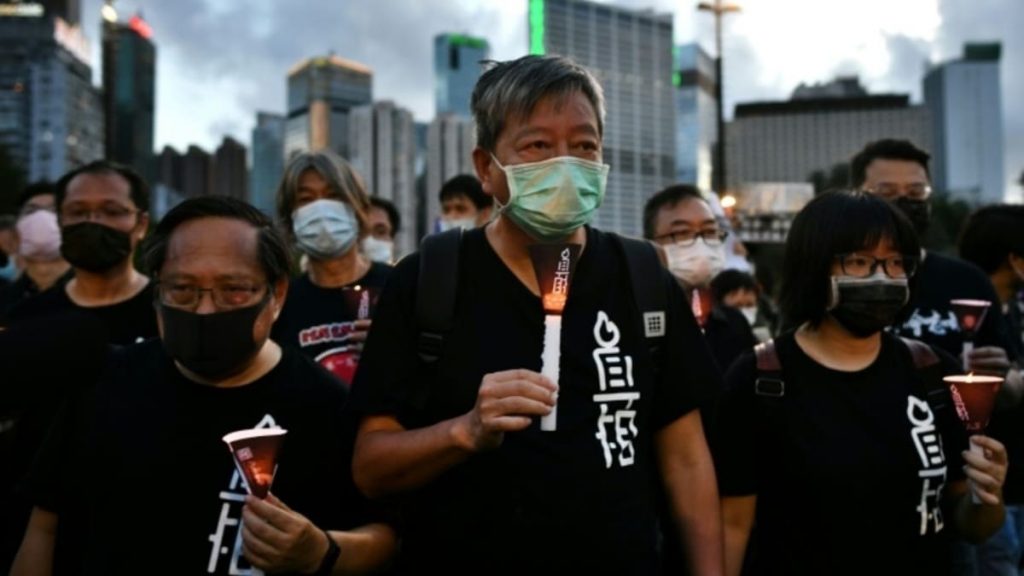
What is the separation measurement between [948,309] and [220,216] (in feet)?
9.95

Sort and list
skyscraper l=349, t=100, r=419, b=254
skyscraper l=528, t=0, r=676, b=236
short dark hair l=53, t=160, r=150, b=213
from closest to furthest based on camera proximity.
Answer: short dark hair l=53, t=160, r=150, b=213 → skyscraper l=528, t=0, r=676, b=236 → skyscraper l=349, t=100, r=419, b=254

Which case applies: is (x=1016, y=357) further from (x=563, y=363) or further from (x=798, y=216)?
(x=563, y=363)

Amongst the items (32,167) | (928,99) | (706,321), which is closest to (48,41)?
(32,167)

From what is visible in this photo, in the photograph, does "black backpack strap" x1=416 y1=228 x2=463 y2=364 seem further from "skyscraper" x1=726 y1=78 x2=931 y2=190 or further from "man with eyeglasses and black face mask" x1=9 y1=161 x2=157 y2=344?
"skyscraper" x1=726 y1=78 x2=931 y2=190

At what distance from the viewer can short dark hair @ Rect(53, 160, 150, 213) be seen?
4.25 m

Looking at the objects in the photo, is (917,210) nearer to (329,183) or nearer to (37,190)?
(329,183)

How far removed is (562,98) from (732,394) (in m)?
1.15

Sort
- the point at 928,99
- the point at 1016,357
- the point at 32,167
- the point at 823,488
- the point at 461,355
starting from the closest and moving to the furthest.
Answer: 1. the point at 461,355
2. the point at 823,488
3. the point at 1016,357
4. the point at 32,167
5. the point at 928,99

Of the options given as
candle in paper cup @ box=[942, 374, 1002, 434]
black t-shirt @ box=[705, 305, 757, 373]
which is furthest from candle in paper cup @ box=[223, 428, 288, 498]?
black t-shirt @ box=[705, 305, 757, 373]

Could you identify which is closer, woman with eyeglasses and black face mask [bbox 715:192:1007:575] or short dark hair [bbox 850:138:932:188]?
woman with eyeglasses and black face mask [bbox 715:192:1007:575]

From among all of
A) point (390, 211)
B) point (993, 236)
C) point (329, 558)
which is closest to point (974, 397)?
point (329, 558)

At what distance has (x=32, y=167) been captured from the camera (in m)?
108

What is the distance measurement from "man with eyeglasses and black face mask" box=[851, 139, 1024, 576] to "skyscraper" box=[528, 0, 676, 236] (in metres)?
92.3

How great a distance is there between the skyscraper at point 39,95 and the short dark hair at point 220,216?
116 metres
